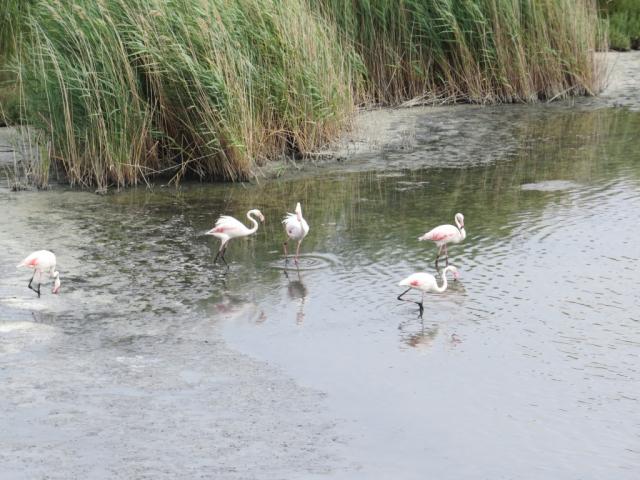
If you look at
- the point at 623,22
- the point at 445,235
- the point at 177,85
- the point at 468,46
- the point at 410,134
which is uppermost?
the point at 623,22

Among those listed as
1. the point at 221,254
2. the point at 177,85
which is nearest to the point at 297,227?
the point at 221,254

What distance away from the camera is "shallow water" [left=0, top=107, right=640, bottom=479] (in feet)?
19.2

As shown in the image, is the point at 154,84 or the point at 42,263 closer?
the point at 42,263

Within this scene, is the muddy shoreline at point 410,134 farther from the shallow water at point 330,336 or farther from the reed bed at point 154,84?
the shallow water at point 330,336

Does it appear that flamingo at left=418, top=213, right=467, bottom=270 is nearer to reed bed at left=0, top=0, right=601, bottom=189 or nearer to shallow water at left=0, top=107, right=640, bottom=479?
shallow water at left=0, top=107, right=640, bottom=479

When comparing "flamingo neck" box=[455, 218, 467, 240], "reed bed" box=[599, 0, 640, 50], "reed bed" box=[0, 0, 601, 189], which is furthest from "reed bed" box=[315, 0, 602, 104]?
"flamingo neck" box=[455, 218, 467, 240]

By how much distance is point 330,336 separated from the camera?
754 centimetres

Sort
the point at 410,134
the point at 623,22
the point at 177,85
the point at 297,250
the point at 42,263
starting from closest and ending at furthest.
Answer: the point at 42,263, the point at 297,250, the point at 177,85, the point at 410,134, the point at 623,22

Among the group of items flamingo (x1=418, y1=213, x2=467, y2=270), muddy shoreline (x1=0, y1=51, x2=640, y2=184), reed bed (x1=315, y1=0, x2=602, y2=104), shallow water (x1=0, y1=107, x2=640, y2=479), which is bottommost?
shallow water (x1=0, y1=107, x2=640, y2=479)

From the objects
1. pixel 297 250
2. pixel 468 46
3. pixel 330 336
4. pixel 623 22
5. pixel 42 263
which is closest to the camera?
pixel 330 336

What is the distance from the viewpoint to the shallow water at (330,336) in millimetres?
5855

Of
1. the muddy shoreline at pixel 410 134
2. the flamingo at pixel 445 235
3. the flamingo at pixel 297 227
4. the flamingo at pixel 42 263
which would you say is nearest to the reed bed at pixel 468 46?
the muddy shoreline at pixel 410 134

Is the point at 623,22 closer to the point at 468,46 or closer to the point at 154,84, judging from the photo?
the point at 468,46

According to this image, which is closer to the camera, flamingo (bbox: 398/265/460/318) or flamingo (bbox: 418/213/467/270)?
flamingo (bbox: 398/265/460/318)
